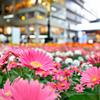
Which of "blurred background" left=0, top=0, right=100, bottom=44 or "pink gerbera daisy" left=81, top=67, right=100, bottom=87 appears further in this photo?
"blurred background" left=0, top=0, right=100, bottom=44

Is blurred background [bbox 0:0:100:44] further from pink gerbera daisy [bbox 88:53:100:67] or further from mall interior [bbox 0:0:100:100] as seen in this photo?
pink gerbera daisy [bbox 88:53:100:67]

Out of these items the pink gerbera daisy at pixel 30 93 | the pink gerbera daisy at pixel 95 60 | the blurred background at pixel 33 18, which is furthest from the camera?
the blurred background at pixel 33 18

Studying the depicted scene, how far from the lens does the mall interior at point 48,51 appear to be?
2.28 feet

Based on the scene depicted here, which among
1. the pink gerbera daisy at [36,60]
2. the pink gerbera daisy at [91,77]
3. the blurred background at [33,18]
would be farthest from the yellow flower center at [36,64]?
the blurred background at [33,18]

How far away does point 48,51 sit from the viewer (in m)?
6.27

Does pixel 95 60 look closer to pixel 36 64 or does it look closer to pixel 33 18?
pixel 36 64

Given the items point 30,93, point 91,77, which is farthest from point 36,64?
point 30,93

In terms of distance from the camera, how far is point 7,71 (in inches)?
47.6

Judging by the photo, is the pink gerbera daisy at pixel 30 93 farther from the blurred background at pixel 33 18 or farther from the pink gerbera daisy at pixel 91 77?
the blurred background at pixel 33 18

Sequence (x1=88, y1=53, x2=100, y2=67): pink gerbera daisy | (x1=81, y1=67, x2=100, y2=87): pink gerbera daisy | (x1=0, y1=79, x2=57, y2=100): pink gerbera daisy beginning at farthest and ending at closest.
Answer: (x1=88, y1=53, x2=100, y2=67): pink gerbera daisy < (x1=81, y1=67, x2=100, y2=87): pink gerbera daisy < (x1=0, y1=79, x2=57, y2=100): pink gerbera daisy

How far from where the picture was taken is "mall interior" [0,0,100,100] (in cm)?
69

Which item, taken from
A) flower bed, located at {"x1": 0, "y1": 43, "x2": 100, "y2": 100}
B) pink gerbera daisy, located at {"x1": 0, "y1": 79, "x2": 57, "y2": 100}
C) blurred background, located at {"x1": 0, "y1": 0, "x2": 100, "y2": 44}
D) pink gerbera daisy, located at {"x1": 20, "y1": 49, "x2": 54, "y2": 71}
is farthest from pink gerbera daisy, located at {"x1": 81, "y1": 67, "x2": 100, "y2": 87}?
blurred background, located at {"x1": 0, "y1": 0, "x2": 100, "y2": 44}

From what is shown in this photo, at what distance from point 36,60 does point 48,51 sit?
5.30 meters

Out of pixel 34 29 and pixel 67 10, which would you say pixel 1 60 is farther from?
pixel 67 10
